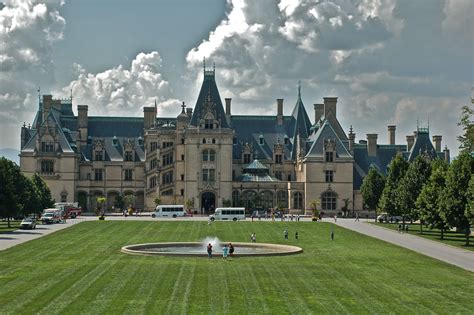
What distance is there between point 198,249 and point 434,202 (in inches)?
839

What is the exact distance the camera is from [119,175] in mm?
128875

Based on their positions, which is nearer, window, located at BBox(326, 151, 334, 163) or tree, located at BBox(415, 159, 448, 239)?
tree, located at BBox(415, 159, 448, 239)

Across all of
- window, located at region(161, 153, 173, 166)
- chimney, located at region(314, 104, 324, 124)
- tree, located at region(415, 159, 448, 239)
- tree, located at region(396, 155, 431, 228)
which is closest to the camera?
tree, located at region(415, 159, 448, 239)

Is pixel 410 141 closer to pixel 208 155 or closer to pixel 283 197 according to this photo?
pixel 283 197

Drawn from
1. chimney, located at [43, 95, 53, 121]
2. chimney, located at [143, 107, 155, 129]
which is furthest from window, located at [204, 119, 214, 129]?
chimney, located at [43, 95, 53, 121]

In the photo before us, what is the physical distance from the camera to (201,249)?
59438mm

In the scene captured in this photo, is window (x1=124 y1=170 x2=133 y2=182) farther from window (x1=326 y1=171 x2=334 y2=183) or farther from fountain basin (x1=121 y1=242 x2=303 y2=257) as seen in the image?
fountain basin (x1=121 y1=242 x2=303 y2=257)

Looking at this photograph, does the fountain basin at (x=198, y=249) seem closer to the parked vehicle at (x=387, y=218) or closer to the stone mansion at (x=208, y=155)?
the parked vehicle at (x=387, y=218)

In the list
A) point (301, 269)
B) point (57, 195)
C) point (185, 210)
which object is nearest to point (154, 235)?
point (301, 269)

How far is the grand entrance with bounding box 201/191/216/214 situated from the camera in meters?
119

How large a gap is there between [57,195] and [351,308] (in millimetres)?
94826

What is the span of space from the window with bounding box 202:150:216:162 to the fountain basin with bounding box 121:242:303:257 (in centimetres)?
5693

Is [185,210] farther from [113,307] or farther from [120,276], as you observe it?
[113,307]

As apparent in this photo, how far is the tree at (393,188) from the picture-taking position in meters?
88.4
